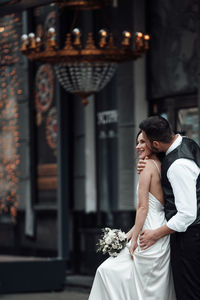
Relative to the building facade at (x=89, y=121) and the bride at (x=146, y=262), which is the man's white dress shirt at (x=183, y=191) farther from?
the building facade at (x=89, y=121)

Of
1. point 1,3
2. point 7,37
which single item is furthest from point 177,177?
point 7,37

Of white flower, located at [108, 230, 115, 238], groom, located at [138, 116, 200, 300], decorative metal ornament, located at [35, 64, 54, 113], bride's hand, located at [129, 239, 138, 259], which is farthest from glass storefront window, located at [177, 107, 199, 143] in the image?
groom, located at [138, 116, 200, 300]

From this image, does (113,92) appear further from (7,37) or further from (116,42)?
(7,37)

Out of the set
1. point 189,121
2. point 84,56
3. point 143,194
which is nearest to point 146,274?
point 143,194

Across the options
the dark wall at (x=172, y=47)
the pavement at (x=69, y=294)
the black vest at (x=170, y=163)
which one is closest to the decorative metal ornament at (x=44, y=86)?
the dark wall at (x=172, y=47)

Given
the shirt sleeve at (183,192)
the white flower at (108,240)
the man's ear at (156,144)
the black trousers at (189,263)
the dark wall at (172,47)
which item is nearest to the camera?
the shirt sleeve at (183,192)

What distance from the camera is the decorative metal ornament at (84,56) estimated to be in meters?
10.2

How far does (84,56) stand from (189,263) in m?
5.20

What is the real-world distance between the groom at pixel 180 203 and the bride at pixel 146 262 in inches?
2.7

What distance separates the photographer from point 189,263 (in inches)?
213

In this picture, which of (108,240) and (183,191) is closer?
(183,191)

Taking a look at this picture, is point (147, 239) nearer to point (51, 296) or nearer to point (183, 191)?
point (183, 191)

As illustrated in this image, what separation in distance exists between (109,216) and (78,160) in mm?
1021

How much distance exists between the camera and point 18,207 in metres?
12.8
